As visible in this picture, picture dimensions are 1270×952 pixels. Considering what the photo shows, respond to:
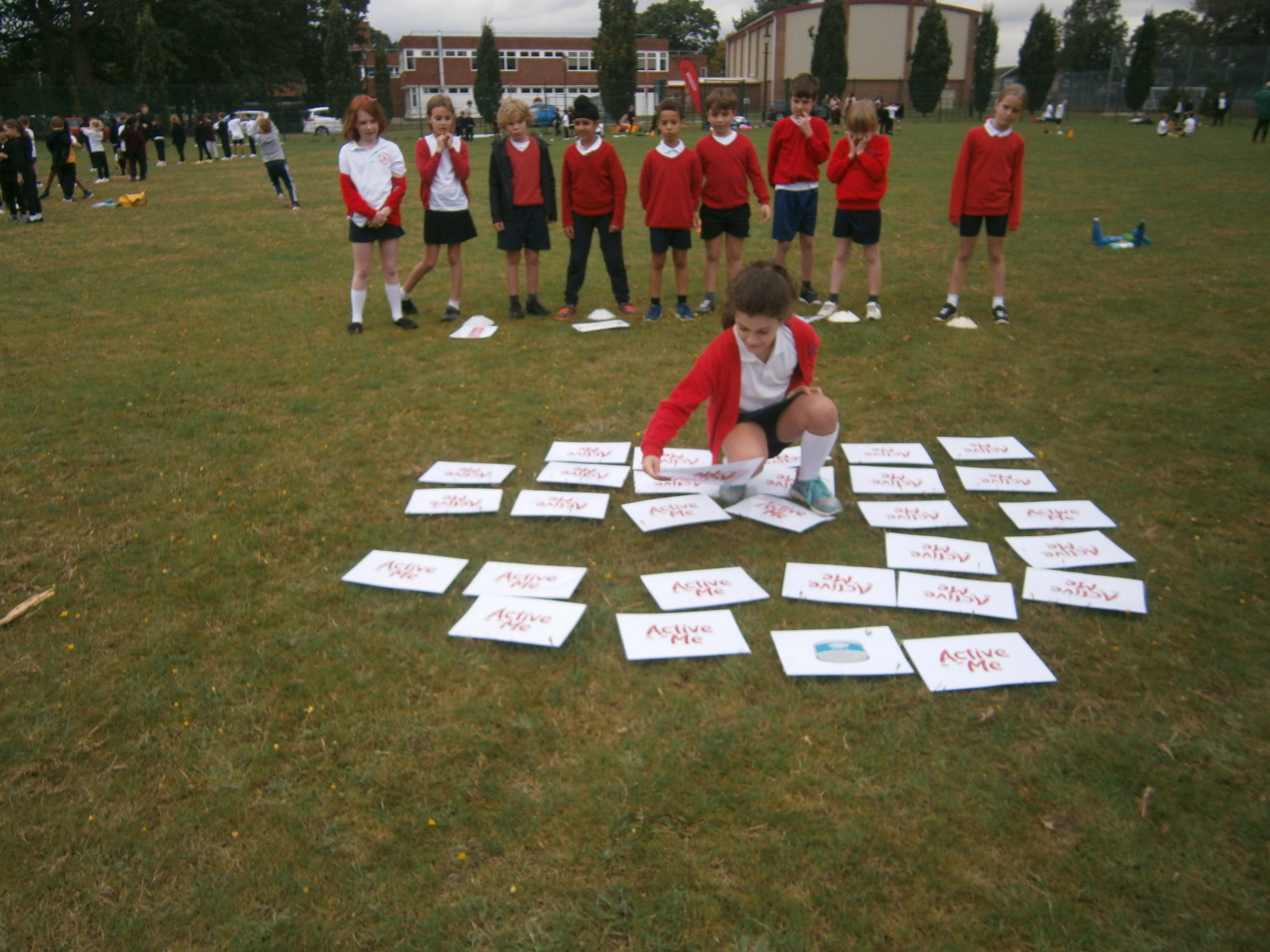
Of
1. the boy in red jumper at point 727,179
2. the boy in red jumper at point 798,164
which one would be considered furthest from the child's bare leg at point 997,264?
the boy in red jumper at point 727,179

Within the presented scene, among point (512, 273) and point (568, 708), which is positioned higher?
point (512, 273)

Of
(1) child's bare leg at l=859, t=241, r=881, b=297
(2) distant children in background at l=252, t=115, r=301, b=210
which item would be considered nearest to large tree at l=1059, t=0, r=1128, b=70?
(2) distant children in background at l=252, t=115, r=301, b=210

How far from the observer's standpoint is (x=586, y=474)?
483cm

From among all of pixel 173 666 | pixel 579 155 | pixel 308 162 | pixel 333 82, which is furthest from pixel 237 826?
pixel 333 82

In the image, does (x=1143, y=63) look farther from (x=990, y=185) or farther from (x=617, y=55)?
(x=990, y=185)

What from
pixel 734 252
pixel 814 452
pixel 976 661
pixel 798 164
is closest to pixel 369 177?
pixel 734 252

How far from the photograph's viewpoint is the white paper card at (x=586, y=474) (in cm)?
473

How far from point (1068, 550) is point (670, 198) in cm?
499

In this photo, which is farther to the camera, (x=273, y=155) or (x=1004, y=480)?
(x=273, y=155)

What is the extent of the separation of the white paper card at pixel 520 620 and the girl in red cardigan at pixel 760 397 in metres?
0.90

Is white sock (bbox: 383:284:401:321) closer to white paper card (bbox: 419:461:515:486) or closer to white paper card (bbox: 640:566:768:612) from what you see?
white paper card (bbox: 419:461:515:486)

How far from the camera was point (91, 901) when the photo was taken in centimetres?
230

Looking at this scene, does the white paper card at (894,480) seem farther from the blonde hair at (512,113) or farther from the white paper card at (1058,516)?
the blonde hair at (512,113)

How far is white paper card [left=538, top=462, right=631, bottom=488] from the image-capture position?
15.5 feet
